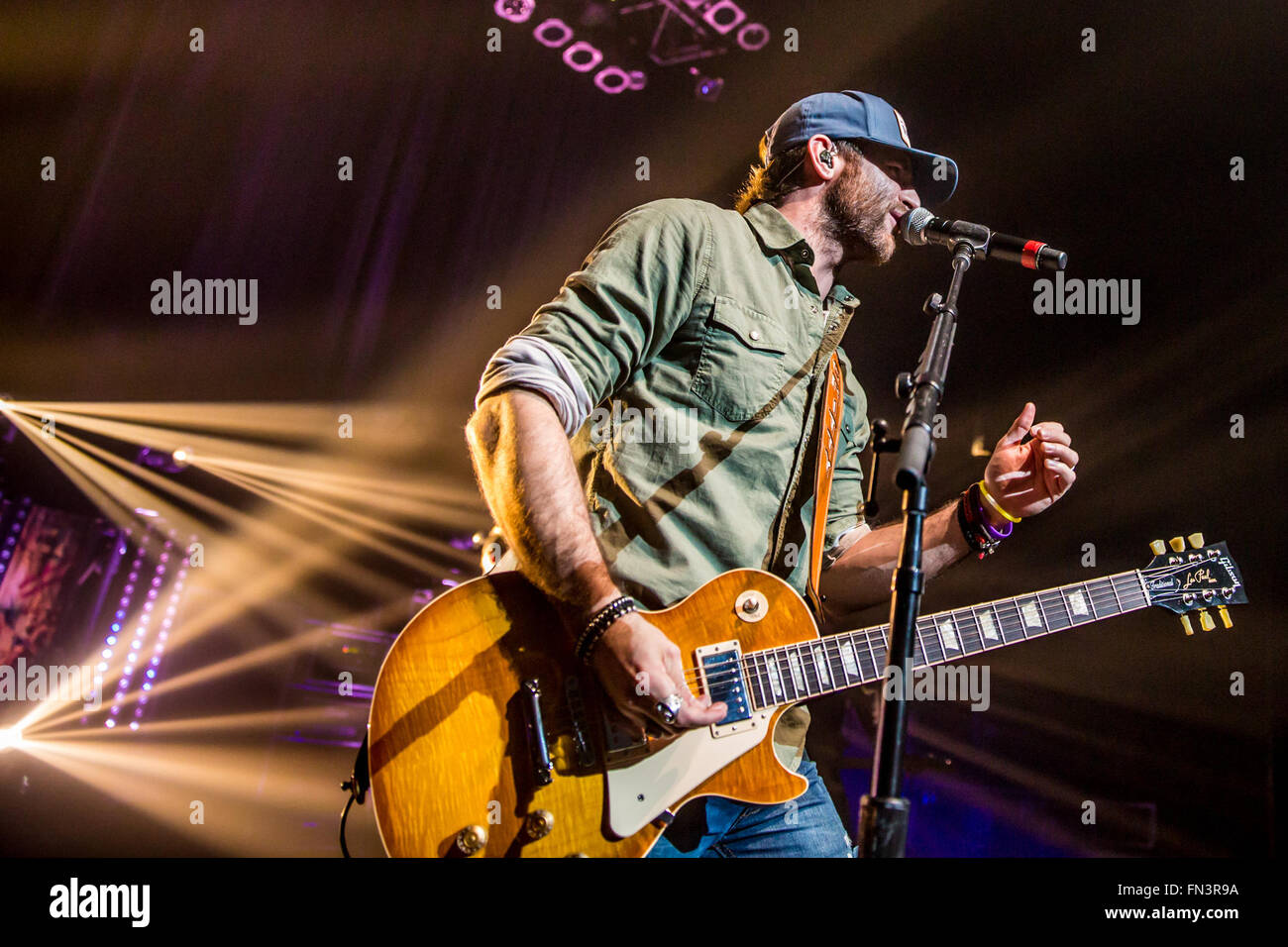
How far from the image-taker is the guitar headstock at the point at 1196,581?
2049 millimetres

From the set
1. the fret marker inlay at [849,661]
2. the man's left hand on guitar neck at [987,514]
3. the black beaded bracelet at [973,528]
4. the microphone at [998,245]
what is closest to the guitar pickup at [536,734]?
the fret marker inlay at [849,661]

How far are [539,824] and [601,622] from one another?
43 centimetres

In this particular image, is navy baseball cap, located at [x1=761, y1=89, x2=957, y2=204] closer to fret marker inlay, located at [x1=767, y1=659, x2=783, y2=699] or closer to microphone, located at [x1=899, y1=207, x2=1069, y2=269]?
microphone, located at [x1=899, y1=207, x2=1069, y2=269]

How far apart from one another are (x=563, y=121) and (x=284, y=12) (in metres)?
1.12

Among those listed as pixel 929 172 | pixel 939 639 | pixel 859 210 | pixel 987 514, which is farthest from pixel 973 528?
pixel 929 172

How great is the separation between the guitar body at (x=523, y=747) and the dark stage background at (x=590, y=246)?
2.20 meters

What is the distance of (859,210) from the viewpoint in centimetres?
233

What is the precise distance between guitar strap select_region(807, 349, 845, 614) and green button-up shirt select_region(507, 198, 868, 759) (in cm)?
3

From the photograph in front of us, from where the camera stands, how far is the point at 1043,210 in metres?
3.36

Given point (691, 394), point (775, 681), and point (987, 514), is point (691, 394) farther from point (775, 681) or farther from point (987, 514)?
point (987, 514)

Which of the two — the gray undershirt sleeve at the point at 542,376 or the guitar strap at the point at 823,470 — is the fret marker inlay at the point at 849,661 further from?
the gray undershirt sleeve at the point at 542,376

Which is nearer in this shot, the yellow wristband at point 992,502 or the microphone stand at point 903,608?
the microphone stand at point 903,608

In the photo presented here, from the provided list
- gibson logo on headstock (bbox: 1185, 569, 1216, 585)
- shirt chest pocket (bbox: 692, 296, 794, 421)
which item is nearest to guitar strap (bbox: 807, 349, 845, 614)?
shirt chest pocket (bbox: 692, 296, 794, 421)
